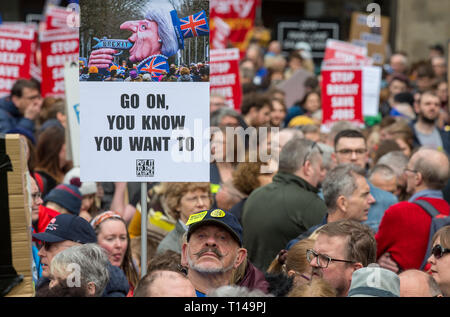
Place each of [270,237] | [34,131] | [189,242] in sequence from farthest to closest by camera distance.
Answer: [34,131] → [270,237] → [189,242]

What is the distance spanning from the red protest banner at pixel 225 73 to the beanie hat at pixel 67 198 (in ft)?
13.8

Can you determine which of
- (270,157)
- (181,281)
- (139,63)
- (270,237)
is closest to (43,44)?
(270,157)

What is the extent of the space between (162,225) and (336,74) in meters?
4.56

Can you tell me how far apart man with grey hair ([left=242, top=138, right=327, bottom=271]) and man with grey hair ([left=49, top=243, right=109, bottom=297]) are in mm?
1961

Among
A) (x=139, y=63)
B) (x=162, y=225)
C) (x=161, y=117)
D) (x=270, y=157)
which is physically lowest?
(x=162, y=225)

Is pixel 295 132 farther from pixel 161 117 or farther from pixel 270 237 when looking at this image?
pixel 161 117

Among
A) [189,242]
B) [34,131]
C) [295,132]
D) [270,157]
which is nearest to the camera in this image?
[189,242]

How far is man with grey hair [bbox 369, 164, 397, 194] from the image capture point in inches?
272

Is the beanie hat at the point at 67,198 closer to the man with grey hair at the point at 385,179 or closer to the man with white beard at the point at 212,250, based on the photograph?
the man with white beard at the point at 212,250

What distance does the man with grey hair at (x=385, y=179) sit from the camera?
690 centimetres

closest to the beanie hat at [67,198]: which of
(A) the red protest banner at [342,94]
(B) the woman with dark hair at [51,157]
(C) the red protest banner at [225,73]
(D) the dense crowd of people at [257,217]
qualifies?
(D) the dense crowd of people at [257,217]

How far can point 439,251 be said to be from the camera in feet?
14.4

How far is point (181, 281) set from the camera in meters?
3.40

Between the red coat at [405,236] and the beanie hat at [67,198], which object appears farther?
the beanie hat at [67,198]
